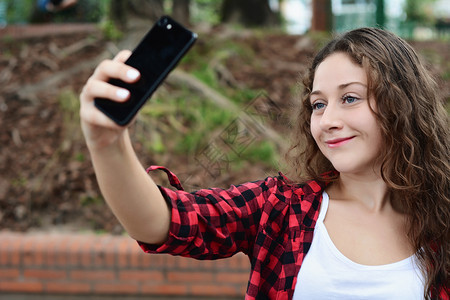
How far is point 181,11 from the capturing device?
21.9 feet

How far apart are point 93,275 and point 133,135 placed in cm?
165

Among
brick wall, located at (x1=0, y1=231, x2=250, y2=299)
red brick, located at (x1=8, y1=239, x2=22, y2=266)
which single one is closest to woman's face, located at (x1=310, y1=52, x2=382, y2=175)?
brick wall, located at (x1=0, y1=231, x2=250, y2=299)

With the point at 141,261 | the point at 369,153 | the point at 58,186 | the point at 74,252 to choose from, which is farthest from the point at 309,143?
the point at 58,186

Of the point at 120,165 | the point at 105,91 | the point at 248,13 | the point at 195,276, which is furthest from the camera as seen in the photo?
the point at 248,13

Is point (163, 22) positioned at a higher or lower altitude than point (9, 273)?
higher

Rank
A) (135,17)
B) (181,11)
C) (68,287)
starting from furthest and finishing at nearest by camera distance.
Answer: (181,11), (135,17), (68,287)

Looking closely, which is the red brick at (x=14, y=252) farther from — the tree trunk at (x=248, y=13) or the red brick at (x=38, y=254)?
the tree trunk at (x=248, y=13)

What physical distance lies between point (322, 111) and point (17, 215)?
131 inches

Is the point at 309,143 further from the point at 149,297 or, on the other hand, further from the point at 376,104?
the point at 149,297

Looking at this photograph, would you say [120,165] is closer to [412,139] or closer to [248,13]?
[412,139]

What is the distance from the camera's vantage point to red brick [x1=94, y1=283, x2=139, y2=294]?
10.8ft

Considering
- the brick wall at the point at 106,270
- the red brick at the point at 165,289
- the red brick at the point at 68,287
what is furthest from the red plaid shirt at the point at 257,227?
the red brick at the point at 68,287

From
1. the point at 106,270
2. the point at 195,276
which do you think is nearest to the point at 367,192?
the point at 195,276

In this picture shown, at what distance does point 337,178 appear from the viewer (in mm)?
1580
